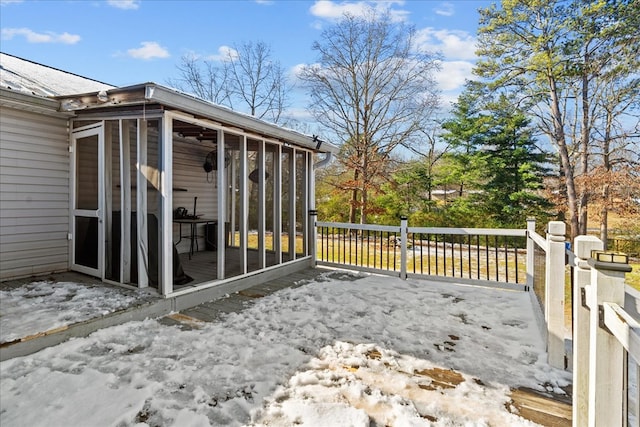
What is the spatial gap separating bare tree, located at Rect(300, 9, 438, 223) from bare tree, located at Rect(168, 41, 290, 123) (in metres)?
4.70

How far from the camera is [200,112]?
354cm

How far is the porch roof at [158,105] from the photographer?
10.3 ft

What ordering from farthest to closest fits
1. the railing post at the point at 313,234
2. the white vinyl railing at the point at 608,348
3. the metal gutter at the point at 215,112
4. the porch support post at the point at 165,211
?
the railing post at the point at 313,234, the porch support post at the point at 165,211, the metal gutter at the point at 215,112, the white vinyl railing at the point at 608,348

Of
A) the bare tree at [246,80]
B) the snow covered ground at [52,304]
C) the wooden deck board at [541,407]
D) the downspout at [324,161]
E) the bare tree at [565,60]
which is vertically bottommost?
the wooden deck board at [541,407]

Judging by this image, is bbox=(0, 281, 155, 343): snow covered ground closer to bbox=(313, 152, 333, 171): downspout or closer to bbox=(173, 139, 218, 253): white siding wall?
bbox=(173, 139, 218, 253): white siding wall

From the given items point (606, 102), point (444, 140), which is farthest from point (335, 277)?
point (606, 102)

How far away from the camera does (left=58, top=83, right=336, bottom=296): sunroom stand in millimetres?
3557

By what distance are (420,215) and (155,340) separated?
36.8 feet

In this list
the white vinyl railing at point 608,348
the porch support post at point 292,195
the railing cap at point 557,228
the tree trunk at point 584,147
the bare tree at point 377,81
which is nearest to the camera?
the white vinyl railing at point 608,348

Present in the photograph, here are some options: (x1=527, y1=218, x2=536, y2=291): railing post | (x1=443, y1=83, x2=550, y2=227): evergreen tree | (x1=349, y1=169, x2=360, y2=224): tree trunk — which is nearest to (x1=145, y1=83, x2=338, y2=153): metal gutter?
(x1=527, y1=218, x2=536, y2=291): railing post

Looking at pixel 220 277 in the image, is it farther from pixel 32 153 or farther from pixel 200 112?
pixel 32 153

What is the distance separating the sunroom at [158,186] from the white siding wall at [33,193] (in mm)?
142

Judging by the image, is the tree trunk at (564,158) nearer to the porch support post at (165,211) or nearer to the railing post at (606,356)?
the railing post at (606,356)

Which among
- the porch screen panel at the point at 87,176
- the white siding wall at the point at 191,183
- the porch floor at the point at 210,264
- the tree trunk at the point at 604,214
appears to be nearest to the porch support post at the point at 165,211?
the porch floor at the point at 210,264
